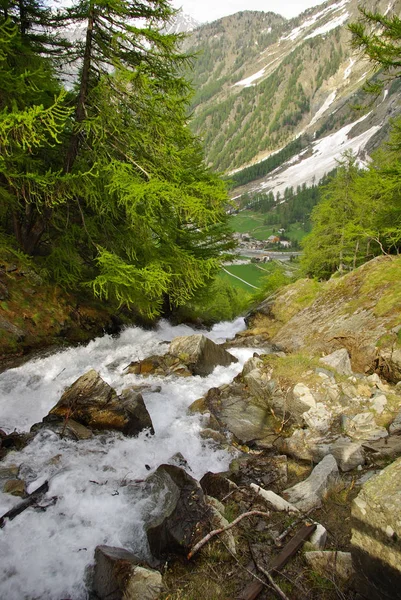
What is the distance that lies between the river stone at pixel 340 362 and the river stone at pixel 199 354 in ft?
12.0

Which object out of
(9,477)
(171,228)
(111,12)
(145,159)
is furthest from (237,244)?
(9,477)

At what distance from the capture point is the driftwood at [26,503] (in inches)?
175

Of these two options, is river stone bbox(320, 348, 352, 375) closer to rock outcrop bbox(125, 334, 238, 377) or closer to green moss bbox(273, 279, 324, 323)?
rock outcrop bbox(125, 334, 238, 377)

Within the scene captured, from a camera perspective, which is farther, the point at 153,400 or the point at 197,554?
the point at 153,400

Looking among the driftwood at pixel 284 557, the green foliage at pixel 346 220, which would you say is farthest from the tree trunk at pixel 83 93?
the green foliage at pixel 346 220

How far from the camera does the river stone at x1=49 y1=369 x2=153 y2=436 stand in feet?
23.3

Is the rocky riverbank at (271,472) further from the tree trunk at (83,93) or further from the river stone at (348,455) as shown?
the tree trunk at (83,93)

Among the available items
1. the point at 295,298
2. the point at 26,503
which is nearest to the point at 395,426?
the point at 26,503

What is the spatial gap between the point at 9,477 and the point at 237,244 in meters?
15.9

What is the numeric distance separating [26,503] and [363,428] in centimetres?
660

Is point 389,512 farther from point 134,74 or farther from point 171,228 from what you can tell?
point 171,228

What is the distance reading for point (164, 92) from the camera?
10953mm

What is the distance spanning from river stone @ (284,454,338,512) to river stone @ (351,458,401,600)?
70.2 inches

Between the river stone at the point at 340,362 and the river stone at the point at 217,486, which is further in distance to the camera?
the river stone at the point at 340,362
